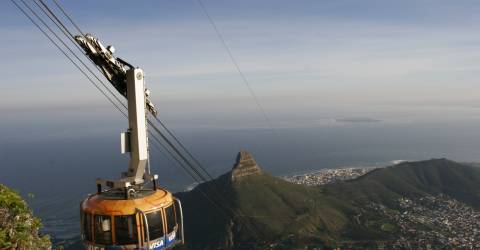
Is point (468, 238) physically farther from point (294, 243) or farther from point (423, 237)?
point (294, 243)

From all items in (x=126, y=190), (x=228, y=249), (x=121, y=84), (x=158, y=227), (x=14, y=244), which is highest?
(x=121, y=84)

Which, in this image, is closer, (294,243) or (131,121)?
(131,121)

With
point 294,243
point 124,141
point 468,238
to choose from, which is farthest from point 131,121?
point 468,238

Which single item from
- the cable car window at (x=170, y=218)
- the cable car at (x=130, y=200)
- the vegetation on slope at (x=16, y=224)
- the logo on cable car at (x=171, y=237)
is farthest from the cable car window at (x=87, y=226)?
the vegetation on slope at (x=16, y=224)

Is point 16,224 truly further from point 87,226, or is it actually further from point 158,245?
point 158,245

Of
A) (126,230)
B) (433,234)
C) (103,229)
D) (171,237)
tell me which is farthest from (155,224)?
(433,234)

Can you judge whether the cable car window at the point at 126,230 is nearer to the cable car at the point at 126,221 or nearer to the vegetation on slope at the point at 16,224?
the cable car at the point at 126,221

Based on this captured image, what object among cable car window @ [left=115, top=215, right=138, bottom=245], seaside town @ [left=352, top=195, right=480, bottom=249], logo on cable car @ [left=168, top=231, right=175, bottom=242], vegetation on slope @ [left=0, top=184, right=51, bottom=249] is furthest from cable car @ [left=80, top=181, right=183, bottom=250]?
seaside town @ [left=352, top=195, right=480, bottom=249]

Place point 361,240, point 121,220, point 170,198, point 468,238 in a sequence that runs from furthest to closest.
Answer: point 361,240, point 468,238, point 170,198, point 121,220
